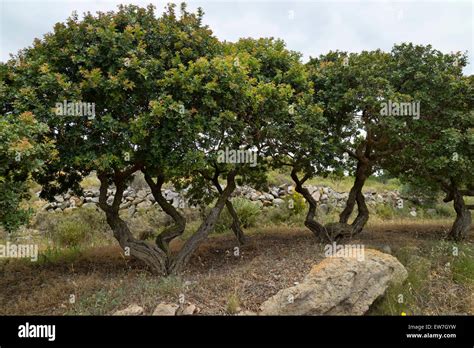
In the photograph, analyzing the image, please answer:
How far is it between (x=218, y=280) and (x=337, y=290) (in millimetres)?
2382

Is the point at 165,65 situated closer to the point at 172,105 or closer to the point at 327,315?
the point at 172,105

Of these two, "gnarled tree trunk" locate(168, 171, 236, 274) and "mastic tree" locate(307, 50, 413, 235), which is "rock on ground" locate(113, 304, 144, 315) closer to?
"gnarled tree trunk" locate(168, 171, 236, 274)

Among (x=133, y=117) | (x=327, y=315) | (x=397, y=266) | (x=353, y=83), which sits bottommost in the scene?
(x=327, y=315)

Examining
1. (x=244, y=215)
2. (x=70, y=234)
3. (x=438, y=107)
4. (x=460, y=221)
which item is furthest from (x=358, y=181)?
(x=70, y=234)

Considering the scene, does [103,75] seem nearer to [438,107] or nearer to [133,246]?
[133,246]

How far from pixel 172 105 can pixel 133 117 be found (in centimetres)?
112

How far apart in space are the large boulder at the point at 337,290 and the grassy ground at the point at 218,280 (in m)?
0.32

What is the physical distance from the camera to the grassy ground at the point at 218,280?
712 cm

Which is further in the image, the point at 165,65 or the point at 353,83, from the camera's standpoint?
the point at 353,83

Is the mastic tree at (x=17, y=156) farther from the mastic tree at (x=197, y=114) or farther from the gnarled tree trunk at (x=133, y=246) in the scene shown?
the gnarled tree trunk at (x=133, y=246)

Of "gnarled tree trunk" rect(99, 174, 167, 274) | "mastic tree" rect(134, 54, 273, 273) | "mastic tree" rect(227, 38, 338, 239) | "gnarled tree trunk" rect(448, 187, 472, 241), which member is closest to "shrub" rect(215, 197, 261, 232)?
"mastic tree" rect(227, 38, 338, 239)

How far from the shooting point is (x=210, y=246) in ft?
39.1

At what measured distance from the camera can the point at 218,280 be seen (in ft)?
26.0
